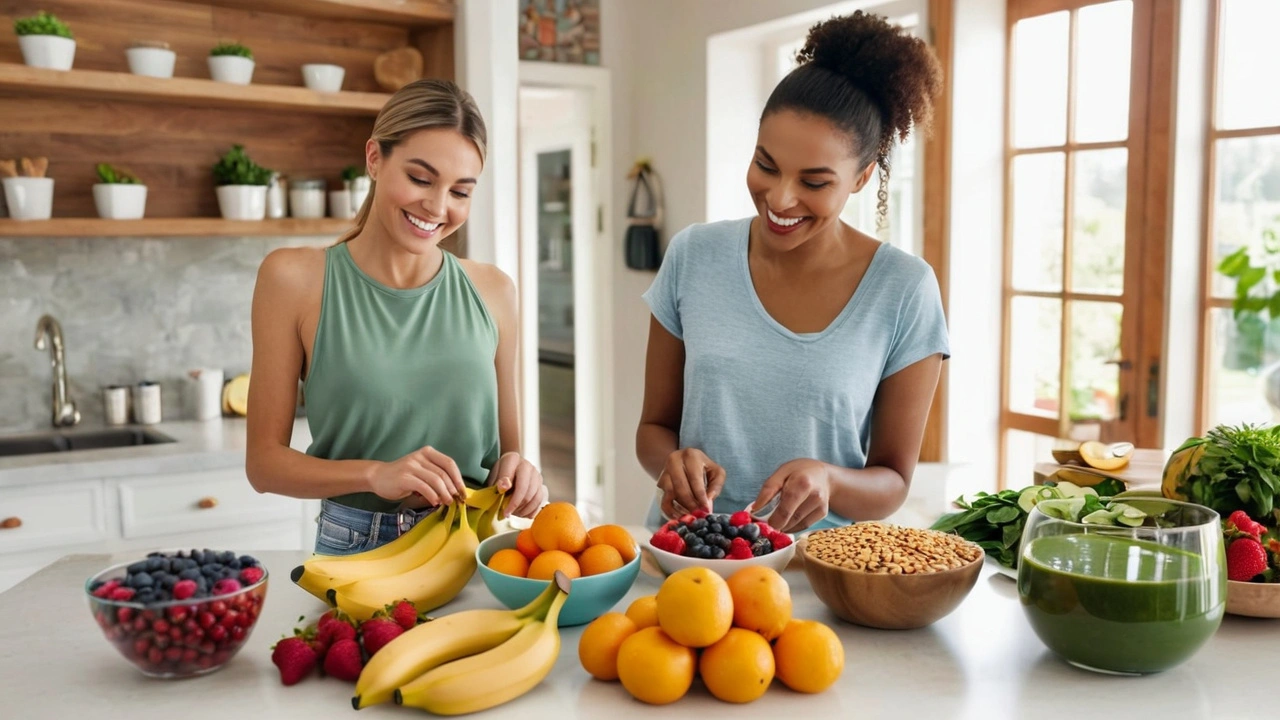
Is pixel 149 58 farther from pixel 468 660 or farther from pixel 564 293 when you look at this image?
pixel 468 660

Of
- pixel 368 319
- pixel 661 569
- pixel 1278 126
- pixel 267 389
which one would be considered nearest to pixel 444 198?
pixel 368 319

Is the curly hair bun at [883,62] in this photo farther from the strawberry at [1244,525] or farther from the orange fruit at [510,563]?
the orange fruit at [510,563]

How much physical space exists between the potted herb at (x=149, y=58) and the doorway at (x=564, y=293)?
5.99 feet

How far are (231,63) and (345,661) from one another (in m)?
2.63

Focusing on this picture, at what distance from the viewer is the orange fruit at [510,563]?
4.54ft

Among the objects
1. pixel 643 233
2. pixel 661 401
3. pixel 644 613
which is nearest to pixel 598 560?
pixel 644 613

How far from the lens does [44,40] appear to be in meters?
2.99

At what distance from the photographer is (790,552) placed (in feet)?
4.82

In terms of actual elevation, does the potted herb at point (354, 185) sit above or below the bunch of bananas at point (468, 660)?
above

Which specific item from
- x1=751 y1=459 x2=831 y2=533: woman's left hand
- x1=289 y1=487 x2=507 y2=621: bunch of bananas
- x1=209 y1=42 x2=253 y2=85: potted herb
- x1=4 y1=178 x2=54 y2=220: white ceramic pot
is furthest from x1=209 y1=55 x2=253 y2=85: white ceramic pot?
x1=751 y1=459 x2=831 y2=533: woman's left hand

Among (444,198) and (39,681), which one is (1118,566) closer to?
(444,198)

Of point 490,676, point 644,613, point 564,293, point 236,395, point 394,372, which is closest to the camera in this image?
point 490,676

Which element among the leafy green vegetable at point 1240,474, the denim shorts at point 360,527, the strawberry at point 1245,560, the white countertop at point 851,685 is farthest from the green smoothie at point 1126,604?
the denim shorts at point 360,527

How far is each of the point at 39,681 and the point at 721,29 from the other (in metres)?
3.55
